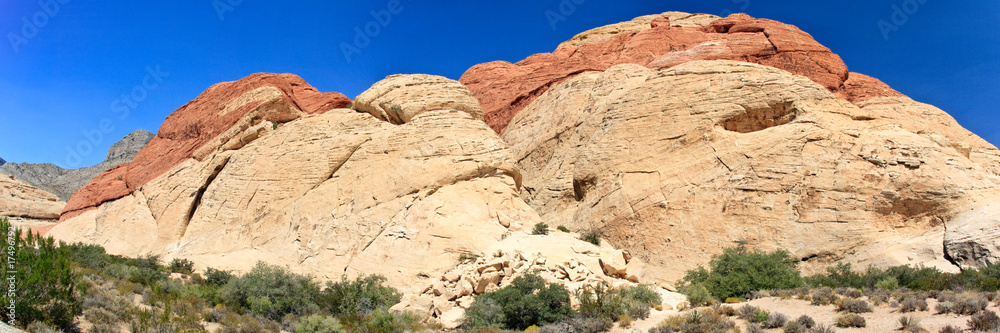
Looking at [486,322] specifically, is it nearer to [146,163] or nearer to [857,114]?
[857,114]

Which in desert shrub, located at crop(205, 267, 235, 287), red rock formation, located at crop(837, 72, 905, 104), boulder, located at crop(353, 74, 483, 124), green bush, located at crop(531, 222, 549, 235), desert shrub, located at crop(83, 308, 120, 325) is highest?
red rock formation, located at crop(837, 72, 905, 104)

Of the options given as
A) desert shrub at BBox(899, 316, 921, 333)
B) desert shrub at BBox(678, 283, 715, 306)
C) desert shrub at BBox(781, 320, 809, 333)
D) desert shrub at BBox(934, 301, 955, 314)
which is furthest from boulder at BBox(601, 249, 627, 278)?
desert shrub at BBox(934, 301, 955, 314)

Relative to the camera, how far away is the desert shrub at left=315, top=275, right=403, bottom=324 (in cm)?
1393

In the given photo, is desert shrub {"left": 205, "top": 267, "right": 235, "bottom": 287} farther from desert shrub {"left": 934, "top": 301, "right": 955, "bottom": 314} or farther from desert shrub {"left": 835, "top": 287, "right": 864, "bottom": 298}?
desert shrub {"left": 934, "top": 301, "right": 955, "bottom": 314}

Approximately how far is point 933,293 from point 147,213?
1064 inches

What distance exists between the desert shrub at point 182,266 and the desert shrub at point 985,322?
19.9 metres

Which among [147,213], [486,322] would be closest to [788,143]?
[486,322]

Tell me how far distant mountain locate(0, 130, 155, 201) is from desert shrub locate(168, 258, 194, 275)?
132ft

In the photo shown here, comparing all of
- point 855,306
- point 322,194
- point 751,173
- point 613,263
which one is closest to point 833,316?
point 855,306

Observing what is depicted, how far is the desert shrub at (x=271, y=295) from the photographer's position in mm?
13953

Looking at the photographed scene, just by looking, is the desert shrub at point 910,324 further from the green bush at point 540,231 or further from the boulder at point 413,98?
the boulder at point 413,98

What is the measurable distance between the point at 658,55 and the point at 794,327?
2986cm

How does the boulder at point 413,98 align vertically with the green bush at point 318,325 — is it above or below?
above

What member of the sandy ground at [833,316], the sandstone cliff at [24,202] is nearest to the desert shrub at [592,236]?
the sandy ground at [833,316]
